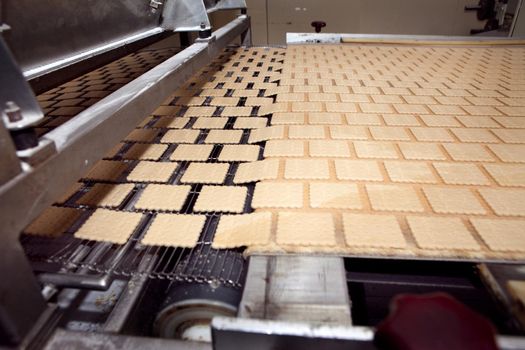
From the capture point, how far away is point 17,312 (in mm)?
626

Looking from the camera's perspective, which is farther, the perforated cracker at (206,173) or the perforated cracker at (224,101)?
the perforated cracker at (224,101)

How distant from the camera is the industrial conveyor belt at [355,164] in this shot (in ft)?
3.21

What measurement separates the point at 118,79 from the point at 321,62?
5.57 ft

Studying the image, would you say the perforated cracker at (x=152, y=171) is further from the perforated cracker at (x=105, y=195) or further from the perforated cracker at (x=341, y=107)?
the perforated cracker at (x=341, y=107)

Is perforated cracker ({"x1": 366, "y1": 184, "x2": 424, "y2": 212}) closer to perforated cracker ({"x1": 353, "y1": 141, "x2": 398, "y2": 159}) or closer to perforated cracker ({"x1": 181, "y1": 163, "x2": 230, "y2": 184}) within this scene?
perforated cracker ({"x1": 353, "y1": 141, "x2": 398, "y2": 159})

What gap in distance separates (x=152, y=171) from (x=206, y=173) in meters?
0.23

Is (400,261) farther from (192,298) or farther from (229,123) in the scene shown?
(229,123)

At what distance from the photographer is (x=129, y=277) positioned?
938mm

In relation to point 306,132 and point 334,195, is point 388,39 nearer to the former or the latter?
point 306,132

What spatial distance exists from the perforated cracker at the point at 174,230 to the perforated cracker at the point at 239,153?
0.44 metres

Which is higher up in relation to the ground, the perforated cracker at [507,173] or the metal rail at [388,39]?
the metal rail at [388,39]

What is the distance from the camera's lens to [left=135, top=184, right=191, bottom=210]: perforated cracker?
1166 millimetres

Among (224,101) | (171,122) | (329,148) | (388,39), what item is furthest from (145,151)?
(388,39)

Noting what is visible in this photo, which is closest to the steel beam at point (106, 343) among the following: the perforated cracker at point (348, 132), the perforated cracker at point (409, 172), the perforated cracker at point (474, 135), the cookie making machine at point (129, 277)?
the cookie making machine at point (129, 277)
